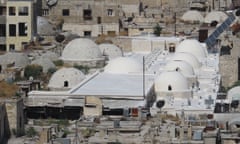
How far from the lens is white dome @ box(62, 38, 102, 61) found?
53031mm

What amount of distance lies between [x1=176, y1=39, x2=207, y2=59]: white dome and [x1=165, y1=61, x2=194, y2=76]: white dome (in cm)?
582

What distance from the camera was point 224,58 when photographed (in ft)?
166

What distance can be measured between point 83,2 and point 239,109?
32.0 meters

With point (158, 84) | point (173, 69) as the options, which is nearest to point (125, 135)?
point (158, 84)

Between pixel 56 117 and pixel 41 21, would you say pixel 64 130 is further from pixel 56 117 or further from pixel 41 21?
pixel 41 21

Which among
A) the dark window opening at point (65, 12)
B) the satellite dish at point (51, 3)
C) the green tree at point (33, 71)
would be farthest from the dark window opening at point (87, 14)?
the green tree at point (33, 71)

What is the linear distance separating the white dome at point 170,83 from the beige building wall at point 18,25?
59.2 feet

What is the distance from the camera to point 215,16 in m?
67.3

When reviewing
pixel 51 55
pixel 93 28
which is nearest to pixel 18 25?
pixel 93 28

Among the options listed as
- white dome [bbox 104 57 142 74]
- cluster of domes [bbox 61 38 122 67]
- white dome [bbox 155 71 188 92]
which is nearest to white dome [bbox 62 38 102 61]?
cluster of domes [bbox 61 38 122 67]

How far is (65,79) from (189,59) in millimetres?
6447

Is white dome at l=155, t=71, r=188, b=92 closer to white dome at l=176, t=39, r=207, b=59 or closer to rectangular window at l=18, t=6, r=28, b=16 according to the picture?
white dome at l=176, t=39, r=207, b=59

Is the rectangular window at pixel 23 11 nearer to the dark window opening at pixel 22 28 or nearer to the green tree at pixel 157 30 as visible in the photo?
the dark window opening at pixel 22 28

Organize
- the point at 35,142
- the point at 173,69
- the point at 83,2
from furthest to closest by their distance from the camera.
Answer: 1. the point at 83,2
2. the point at 173,69
3. the point at 35,142
